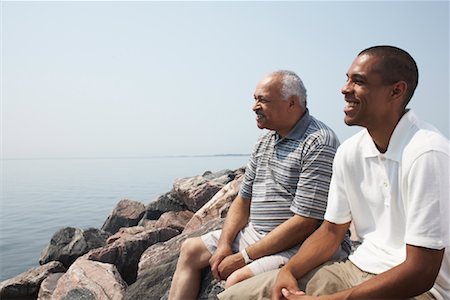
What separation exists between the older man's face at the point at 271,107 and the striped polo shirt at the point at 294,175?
0.12 meters

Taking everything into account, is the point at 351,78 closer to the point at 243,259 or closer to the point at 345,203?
the point at 345,203

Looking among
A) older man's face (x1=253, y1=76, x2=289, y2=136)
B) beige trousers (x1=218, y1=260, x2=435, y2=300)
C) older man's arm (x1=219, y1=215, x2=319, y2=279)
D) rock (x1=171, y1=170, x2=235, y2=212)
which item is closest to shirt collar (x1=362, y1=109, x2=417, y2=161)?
beige trousers (x1=218, y1=260, x2=435, y2=300)

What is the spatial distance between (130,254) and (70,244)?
193 centimetres

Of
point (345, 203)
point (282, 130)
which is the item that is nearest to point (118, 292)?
point (282, 130)

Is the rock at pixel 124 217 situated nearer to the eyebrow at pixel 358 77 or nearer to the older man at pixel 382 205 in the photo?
the older man at pixel 382 205

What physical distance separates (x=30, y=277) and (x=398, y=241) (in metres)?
6.24

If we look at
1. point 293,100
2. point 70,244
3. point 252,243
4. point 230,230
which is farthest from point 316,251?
point 70,244

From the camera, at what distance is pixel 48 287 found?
5.98 metres

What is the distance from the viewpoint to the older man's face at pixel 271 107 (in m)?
3.17

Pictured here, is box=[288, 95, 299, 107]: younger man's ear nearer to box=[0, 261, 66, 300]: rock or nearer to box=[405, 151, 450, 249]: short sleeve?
box=[405, 151, 450, 249]: short sleeve

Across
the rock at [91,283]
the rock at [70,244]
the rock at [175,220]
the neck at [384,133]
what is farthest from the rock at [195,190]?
the neck at [384,133]

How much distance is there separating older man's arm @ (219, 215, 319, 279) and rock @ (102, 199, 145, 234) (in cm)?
786

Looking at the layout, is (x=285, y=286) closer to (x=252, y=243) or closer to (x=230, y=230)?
(x=252, y=243)

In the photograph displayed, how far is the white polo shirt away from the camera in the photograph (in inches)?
73.9
